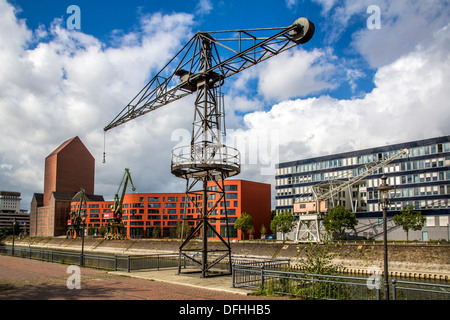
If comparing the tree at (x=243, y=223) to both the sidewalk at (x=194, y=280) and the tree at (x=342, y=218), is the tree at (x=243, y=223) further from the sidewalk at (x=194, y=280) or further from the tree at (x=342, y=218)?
the sidewalk at (x=194, y=280)

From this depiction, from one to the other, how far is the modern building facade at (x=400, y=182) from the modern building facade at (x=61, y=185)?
324 ft

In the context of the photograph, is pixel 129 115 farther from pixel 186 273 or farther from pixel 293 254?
pixel 293 254

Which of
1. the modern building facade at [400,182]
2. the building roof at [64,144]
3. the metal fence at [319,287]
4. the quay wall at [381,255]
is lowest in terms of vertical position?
the quay wall at [381,255]

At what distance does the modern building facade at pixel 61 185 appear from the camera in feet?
452

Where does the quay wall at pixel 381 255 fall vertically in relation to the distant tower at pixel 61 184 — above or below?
below

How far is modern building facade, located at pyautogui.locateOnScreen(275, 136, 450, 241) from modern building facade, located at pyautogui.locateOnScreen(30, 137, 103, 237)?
98.6 m

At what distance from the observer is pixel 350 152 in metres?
74.8

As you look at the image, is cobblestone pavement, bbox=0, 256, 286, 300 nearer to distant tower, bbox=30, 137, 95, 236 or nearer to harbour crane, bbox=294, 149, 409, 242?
harbour crane, bbox=294, 149, 409, 242

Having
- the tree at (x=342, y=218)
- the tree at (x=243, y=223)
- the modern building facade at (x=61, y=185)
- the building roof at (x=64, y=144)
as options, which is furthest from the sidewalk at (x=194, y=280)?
the building roof at (x=64, y=144)

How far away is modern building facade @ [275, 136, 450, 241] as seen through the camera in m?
60.8

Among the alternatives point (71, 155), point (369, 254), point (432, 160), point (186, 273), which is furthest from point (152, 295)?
point (71, 155)

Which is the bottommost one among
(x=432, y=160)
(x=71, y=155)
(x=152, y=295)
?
(x=152, y=295)

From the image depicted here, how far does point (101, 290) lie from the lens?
1530 cm
